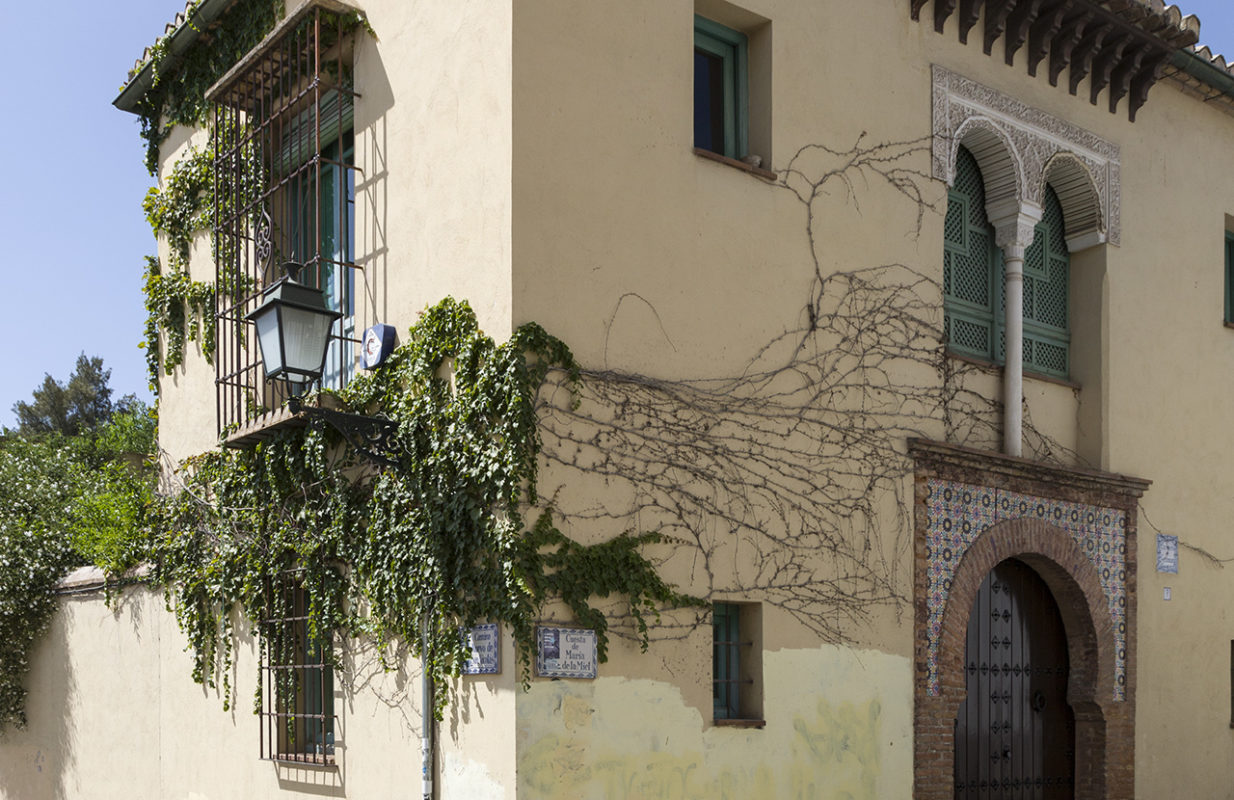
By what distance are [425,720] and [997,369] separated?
4.72 metres

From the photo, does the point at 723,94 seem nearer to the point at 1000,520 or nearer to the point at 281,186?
the point at 281,186

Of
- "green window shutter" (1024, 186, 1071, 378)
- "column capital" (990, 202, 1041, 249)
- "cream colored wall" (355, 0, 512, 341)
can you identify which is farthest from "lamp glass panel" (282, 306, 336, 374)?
"green window shutter" (1024, 186, 1071, 378)

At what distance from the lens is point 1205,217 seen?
428 inches

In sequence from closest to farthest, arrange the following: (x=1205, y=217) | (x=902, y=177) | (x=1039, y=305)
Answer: (x=902, y=177)
(x=1039, y=305)
(x=1205, y=217)

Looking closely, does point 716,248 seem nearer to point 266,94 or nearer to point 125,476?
point 266,94

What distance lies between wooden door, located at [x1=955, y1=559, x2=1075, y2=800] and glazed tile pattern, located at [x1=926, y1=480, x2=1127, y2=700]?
0.41 m

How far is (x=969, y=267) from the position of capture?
9.34 metres

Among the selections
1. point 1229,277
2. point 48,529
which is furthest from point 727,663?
point 1229,277

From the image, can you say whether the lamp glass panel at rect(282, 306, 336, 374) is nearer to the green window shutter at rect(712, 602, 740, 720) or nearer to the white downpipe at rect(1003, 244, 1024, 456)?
the green window shutter at rect(712, 602, 740, 720)

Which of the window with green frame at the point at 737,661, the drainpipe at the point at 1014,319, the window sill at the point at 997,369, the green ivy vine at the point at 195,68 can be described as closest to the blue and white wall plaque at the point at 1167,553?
the window sill at the point at 997,369

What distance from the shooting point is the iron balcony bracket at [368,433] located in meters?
6.71

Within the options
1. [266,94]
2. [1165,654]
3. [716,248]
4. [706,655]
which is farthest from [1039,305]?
[266,94]

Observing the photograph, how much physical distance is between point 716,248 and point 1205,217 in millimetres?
5505

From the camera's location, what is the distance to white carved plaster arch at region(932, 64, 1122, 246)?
8.82 metres
